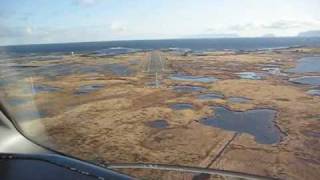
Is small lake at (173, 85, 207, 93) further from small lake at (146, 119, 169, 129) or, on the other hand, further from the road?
small lake at (146, 119, 169, 129)

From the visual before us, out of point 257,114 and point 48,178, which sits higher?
point 48,178

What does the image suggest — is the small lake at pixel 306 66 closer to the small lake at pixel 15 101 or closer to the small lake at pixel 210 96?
the small lake at pixel 210 96

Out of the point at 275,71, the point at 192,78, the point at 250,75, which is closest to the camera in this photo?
the point at 192,78

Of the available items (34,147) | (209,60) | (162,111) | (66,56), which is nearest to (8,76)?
(34,147)

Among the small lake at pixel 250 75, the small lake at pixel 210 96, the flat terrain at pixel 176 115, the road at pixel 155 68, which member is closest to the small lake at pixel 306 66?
the flat terrain at pixel 176 115

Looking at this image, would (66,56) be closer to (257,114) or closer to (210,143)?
(210,143)

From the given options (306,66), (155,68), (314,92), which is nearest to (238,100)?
(314,92)

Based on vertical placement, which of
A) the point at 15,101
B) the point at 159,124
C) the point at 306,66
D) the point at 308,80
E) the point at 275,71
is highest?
the point at 15,101

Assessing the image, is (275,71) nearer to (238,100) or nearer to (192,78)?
(192,78)
